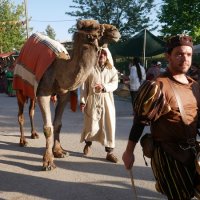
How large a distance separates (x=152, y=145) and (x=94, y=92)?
2890mm

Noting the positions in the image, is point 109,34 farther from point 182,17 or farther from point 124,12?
point 124,12

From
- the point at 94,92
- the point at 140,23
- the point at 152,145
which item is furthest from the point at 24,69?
the point at 140,23

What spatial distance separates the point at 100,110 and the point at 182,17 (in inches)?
888

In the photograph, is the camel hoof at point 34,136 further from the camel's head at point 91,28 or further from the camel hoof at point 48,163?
the camel's head at point 91,28

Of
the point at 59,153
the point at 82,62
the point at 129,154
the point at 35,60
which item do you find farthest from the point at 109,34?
the point at 129,154

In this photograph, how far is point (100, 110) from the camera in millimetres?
6039

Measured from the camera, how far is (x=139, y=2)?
42.3 m

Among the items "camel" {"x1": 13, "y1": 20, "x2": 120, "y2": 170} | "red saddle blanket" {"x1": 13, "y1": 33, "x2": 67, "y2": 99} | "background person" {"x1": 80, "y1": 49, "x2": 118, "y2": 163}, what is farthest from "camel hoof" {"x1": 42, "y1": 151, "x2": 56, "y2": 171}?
"red saddle blanket" {"x1": 13, "y1": 33, "x2": 67, "y2": 99}

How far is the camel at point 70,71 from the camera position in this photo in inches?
203

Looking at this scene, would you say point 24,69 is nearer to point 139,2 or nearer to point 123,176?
point 123,176

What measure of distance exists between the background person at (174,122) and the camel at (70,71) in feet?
7.04

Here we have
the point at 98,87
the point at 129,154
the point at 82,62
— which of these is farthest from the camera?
the point at 98,87

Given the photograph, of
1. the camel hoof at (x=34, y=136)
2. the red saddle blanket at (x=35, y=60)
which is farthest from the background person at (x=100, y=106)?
the camel hoof at (x=34, y=136)

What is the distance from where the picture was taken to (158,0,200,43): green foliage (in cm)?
2655
